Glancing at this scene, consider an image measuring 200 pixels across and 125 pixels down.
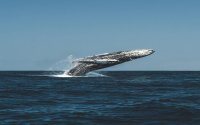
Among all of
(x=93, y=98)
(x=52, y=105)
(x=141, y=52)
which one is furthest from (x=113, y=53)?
(x=52, y=105)

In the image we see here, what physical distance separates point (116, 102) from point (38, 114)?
6069 mm

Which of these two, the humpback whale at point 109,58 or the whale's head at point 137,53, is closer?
the humpback whale at point 109,58

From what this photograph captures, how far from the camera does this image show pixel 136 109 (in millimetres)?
22609

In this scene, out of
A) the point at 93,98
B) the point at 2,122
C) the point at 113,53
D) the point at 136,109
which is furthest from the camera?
the point at 113,53

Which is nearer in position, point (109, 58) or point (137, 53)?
point (109, 58)

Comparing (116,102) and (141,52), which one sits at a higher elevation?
(141,52)

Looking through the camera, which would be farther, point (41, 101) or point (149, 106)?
point (41, 101)

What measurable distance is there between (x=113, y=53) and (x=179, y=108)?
31652 millimetres

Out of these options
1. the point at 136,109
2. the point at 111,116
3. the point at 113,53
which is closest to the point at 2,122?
the point at 111,116

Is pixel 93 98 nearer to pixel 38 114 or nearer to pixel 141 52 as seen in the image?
pixel 38 114

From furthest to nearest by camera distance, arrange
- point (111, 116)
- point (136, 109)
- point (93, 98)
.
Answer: point (93, 98)
point (136, 109)
point (111, 116)

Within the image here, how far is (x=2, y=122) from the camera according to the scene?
1856 centimetres

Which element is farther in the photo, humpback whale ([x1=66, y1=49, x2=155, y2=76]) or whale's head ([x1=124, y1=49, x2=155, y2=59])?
whale's head ([x1=124, y1=49, x2=155, y2=59])

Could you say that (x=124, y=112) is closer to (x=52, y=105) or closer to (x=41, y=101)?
(x=52, y=105)
